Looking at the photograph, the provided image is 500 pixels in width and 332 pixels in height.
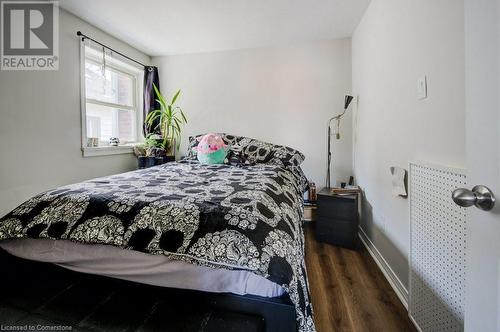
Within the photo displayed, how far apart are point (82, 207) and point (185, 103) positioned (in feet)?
8.08

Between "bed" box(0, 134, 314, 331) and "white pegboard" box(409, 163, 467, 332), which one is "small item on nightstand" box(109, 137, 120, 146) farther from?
"white pegboard" box(409, 163, 467, 332)

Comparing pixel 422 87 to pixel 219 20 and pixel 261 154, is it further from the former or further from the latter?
pixel 219 20

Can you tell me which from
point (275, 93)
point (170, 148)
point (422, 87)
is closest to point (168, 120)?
point (170, 148)

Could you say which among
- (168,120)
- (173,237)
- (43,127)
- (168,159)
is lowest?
(173,237)

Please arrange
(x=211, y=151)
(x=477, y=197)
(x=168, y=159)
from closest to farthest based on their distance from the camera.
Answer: (x=477, y=197), (x=211, y=151), (x=168, y=159)

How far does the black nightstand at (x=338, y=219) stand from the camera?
2.22 m

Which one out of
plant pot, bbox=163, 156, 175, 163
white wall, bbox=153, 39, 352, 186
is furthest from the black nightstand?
plant pot, bbox=163, 156, 175, 163

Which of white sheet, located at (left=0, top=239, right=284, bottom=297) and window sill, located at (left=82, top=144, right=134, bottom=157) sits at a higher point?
window sill, located at (left=82, top=144, right=134, bottom=157)

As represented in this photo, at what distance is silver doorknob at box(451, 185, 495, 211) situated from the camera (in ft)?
1.61

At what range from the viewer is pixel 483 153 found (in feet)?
1.69

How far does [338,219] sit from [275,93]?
1.73 m

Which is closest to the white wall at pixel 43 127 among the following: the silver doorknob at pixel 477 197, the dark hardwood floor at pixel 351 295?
the dark hardwood floor at pixel 351 295

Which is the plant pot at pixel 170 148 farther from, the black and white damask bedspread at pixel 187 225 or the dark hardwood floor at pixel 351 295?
the dark hardwood floor at pixel 351 295

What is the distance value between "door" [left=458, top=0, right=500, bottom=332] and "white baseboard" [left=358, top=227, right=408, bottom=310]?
105 centimetres
